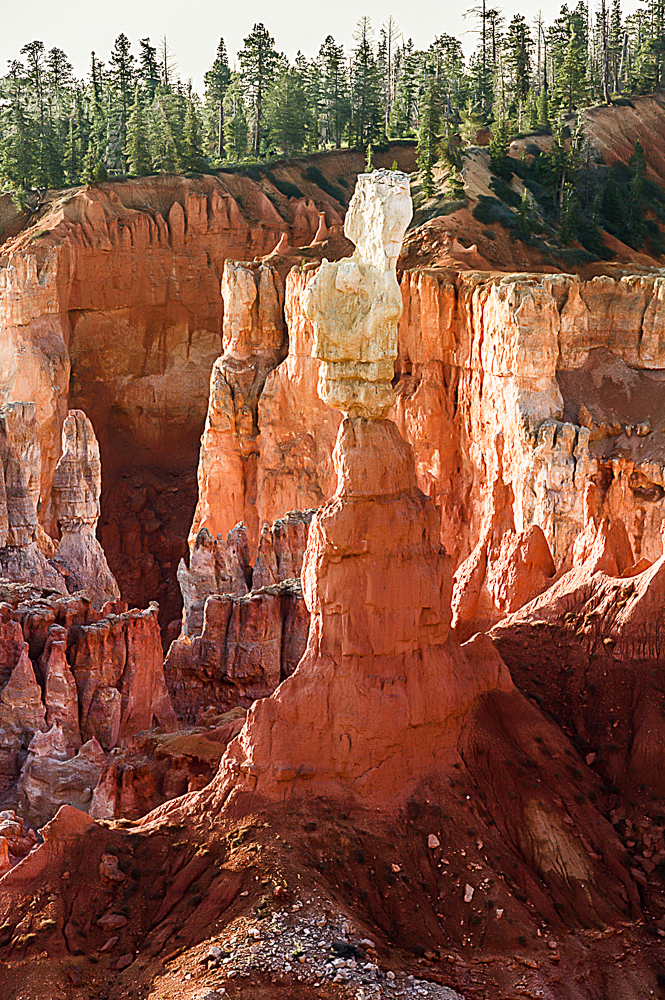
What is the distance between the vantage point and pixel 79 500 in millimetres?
45500

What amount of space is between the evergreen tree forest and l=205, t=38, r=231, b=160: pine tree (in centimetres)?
18

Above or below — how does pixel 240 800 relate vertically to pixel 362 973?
above

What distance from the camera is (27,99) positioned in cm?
8625

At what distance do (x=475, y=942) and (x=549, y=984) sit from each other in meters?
1.40

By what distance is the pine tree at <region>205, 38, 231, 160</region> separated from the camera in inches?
3450

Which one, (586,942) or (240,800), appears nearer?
(586,942)

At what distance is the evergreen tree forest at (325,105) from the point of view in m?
73.0

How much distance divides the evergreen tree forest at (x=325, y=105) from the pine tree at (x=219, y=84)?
7.1 inches

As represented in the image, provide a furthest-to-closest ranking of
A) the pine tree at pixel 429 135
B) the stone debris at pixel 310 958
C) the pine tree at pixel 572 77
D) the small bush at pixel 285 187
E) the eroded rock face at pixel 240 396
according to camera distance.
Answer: the pine tree at pixel 572 77 < the small bush at pixel 285 187 < the pine tree at pixel 429 135 < the eroded rock face at pixel 240 396 < the stone debris at pixel 310 958

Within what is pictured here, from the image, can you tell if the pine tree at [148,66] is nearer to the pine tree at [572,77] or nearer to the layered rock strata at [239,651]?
the pine tree at [572,77]

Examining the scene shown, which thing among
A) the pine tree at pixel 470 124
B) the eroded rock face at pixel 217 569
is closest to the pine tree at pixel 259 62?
the pine tree at pixel 470 124

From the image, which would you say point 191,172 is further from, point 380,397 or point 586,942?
point 586,942

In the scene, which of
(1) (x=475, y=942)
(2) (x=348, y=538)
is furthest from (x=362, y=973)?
(2) (x=348, y=538)

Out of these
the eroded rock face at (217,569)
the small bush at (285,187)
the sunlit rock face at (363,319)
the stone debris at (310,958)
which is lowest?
the stone debris at (310,958)
